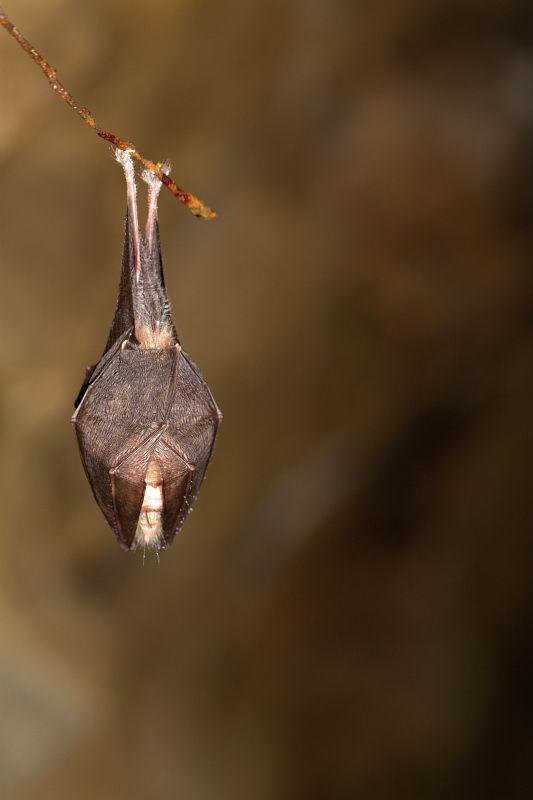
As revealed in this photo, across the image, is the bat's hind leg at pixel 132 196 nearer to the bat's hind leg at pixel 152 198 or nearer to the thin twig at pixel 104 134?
the bat's hind leg at pixel 152 198

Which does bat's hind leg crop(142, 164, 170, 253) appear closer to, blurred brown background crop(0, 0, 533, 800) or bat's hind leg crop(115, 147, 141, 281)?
bat's hind leg crop(115, 147, 141, 281)

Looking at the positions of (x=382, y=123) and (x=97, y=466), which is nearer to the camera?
(x=97, y=466)

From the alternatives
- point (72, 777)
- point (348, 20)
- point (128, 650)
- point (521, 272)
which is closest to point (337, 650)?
point (128, 650)

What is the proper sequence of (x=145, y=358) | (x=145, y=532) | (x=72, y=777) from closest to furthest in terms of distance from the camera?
(x=145, y=358)
(x=145, y=532)
(x=72, y=777)

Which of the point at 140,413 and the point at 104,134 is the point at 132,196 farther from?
the point at 140,413

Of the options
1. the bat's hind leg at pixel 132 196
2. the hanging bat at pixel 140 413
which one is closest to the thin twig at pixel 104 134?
the bat's hind leg at pixel 132 196

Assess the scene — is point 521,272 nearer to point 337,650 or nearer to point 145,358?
point 337,650
